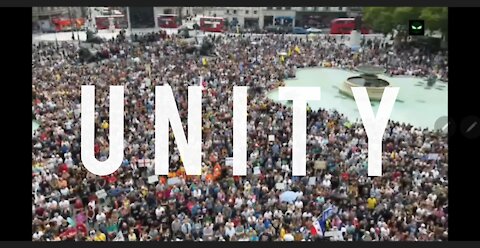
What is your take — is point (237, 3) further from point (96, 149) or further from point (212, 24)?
point (212, 24)

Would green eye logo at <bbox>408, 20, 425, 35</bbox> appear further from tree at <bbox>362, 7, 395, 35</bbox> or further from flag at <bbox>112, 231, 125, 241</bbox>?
tree at <bbox>362, 7, 395, 35</bbox>

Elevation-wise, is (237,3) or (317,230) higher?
(237,3)

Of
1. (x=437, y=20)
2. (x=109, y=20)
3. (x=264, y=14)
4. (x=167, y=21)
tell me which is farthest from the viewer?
(x=264, y=14)

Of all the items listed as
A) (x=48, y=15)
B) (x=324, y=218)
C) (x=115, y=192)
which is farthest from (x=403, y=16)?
(x=115, y=192)

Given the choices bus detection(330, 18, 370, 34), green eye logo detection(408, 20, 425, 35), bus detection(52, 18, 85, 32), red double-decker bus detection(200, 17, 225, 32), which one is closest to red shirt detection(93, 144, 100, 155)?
green eye logo detection(408, 20, 425, 35)

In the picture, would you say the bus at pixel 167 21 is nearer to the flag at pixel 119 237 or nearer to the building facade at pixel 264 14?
the building facade at pixel 264 14

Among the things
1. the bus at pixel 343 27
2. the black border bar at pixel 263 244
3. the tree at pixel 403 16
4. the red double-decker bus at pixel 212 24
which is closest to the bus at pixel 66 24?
the red double-decker bus at pixel 212 24
